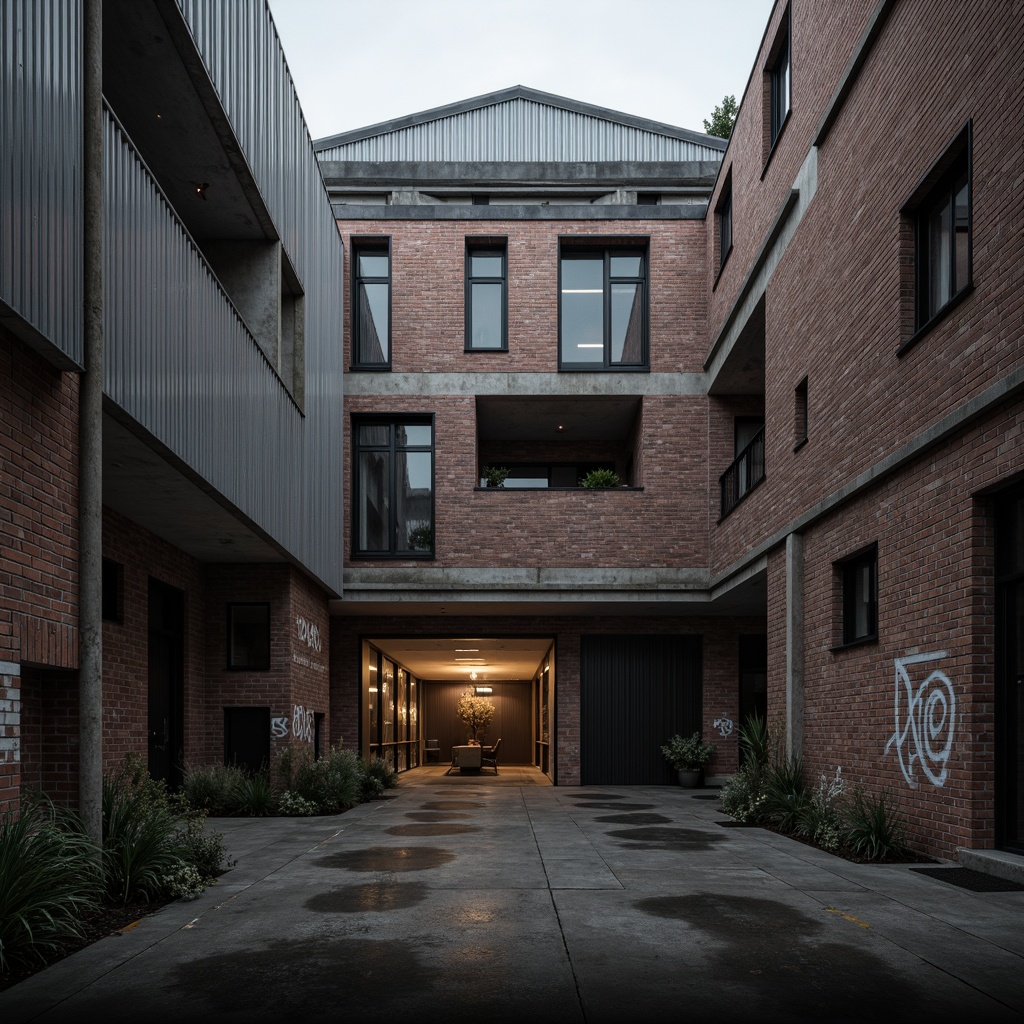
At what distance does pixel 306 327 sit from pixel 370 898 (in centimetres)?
1021

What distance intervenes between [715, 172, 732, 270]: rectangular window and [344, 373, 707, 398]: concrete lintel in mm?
2367

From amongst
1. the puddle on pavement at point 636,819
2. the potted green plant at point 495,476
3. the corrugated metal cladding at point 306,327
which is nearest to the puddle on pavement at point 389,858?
the puddle on pavement at point 636,819

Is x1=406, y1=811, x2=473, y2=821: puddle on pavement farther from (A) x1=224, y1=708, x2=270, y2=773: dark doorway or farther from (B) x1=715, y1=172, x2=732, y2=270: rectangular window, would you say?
(B) x1=715, y1=172, x2=732, y2=270: rectangular window

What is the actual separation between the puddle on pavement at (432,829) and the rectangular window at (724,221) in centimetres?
1096

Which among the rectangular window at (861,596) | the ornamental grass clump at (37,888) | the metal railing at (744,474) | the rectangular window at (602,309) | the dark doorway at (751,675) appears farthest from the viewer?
the dark doorway at (751,675)

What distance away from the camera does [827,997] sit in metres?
5.24

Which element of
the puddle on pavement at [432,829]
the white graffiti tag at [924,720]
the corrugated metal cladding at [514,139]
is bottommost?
the puddle on pavement at [432,829]

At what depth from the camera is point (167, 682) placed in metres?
14.9

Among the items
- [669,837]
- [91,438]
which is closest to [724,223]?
[669,837]

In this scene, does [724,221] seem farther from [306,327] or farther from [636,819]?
[636,819]

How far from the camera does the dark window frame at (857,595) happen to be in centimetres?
1143

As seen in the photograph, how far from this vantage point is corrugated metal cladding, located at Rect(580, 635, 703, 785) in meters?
22.2

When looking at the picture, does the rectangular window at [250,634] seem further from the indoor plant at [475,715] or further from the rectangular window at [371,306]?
the indoor plant at [475,715]

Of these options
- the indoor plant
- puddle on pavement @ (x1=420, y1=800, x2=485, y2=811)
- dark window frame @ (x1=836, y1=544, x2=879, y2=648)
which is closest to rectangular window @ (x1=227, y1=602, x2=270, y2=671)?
puddle on pavement @ (x1=420, y1=800, x2=485, y2=811)
